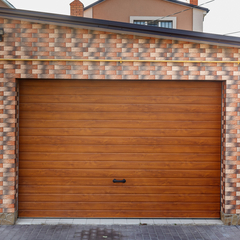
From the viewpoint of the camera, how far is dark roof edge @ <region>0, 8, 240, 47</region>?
4609 millimetres

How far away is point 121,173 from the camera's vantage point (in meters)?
5.09

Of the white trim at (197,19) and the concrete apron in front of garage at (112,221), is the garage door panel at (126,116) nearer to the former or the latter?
the concrete apron in front of garage at (112,221)

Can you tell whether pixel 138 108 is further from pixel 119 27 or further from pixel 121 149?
pixel 119 27

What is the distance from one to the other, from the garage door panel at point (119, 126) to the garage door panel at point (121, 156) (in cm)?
46

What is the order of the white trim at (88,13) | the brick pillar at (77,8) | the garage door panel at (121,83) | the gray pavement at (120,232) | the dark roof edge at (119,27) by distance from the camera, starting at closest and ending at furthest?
the gray pavement at (120,232), the dark roof edge at (119,27), the garage door panel at (121,83), the brick pillar at (77,8), the white trim at (88,13)

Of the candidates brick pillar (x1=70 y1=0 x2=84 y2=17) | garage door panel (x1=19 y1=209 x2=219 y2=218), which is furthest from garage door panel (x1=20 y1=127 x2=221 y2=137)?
brick pillar (x1=70 y1=0 x2=84 y2=17)

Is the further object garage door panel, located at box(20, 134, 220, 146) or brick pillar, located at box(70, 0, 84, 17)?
brick pillar, located at box(70, 0, 84, 17)

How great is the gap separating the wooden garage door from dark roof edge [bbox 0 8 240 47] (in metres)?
A: 0.88

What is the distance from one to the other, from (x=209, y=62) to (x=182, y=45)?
0.63m

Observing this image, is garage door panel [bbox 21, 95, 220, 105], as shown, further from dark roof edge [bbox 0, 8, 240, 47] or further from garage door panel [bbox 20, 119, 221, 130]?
dark roof edge [bbox 0, 8, 240, 47]

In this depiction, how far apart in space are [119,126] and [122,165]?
81 centimetres

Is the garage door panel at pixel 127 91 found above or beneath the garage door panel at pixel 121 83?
beneath

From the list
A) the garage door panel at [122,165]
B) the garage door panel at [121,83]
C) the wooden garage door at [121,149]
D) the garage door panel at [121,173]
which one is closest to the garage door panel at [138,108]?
the wooden garage door at [121,149]

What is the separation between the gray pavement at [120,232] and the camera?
4.37 m
